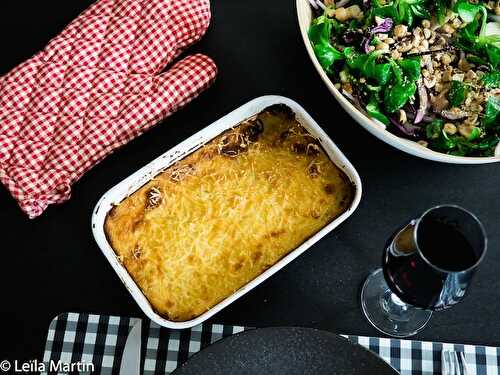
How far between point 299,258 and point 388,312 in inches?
8.6

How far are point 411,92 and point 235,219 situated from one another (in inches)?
17.3

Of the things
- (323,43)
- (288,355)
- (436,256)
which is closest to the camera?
(436,256)

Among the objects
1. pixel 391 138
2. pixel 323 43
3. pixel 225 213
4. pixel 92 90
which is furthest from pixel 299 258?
pixel 92 90

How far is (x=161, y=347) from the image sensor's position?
55.2 inches

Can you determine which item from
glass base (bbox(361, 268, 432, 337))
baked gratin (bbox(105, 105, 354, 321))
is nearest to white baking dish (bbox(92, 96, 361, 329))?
baked gratin (bbox(105, 105, 354, 321))

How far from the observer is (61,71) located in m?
1.49

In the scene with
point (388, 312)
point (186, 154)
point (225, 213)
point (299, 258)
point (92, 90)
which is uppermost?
point (92, 90)

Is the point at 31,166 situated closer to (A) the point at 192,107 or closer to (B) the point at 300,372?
(A) the point at 192,107

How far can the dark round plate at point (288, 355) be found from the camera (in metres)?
1.23

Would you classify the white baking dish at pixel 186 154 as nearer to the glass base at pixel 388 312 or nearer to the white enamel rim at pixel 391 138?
the white enamel rim at pixel 391 138

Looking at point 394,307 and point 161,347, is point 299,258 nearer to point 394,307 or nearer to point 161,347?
point 394,307

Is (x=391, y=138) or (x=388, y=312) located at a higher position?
(x=391, y=138)

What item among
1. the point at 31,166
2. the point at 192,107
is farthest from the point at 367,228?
the point at 31,166

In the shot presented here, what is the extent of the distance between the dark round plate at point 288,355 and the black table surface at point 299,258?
0.19 metres
